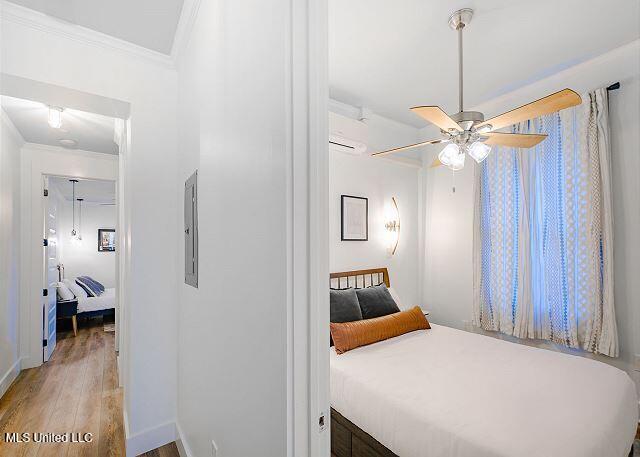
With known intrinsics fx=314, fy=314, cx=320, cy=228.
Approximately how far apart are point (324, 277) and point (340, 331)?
1.59m

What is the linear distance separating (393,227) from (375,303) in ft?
3.59

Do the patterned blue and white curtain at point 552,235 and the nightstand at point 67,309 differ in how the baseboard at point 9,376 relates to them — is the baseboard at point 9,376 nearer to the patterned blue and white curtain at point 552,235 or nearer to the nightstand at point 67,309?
the nightstand at point 67,309

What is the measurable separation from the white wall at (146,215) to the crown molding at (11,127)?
1.62 m

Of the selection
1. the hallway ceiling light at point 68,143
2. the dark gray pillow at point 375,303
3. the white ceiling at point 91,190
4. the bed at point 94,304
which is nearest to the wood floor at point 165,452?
the dark gray pillow at point 375,303

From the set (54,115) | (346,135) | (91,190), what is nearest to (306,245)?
(346,135)

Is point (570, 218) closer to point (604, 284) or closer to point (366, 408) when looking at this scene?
point (604, 284)

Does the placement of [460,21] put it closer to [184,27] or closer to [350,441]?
[184,27]

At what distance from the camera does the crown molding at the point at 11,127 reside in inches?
111

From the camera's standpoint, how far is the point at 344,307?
2.57 meters

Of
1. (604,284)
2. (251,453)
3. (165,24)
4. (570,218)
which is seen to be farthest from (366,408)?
(165,24)

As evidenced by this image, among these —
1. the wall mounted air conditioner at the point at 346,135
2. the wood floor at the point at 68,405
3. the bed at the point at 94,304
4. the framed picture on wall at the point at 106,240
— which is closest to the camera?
the wood floor at the point at 68,405

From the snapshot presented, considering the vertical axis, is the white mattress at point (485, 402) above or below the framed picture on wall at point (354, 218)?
below

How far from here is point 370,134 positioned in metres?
3.51

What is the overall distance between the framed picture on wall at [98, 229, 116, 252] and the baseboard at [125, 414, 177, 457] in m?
6.28
